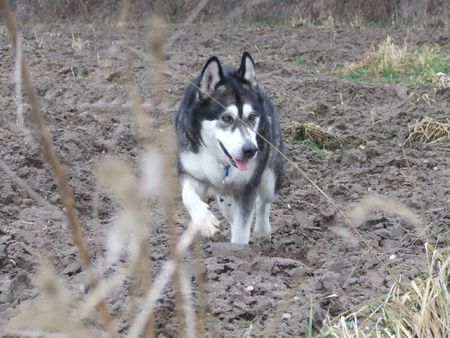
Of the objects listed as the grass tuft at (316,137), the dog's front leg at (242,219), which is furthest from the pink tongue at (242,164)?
the grass tuft at (316,137)

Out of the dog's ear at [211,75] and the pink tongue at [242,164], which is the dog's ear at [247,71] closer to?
the dog's ear at [211,75]

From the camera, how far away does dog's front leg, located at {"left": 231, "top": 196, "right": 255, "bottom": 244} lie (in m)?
5.48

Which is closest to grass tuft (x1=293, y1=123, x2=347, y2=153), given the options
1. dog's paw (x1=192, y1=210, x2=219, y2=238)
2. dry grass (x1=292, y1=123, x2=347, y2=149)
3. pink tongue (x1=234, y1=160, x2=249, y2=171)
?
dry grass (x1=292, y1=123, x2=347, y2=149)

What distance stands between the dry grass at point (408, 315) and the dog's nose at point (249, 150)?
6.65 ft

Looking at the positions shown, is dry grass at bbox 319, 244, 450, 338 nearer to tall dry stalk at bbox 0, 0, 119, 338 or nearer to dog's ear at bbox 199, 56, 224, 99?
tall dry stalk at bbox 0, 0, 119, 338

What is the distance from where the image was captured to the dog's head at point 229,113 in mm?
5281

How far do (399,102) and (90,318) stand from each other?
8.44m

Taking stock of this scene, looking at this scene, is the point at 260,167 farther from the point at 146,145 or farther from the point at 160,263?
the point at 146,145

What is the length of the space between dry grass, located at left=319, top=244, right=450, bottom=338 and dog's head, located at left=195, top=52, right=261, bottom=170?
6.90ft

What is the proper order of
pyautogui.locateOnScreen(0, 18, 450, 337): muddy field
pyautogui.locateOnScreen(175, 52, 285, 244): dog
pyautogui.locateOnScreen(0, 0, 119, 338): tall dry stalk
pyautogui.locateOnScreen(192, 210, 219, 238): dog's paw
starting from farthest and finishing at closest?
pyautogui.locateOnScreen(175, 52, 285, 244): dog < pyautogui.locateOnScreen(192, 210, 219, 238): dog's paw < pyautogui.locateOnScreen(0, 18, 450, 337): muddy field < pyautogui.locateOnScreen(0, 0, 119, 338): tall dry stalk

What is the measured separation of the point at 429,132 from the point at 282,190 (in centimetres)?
203

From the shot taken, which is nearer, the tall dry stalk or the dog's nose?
the tall dry stalk

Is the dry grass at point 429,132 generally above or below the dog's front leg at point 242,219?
below

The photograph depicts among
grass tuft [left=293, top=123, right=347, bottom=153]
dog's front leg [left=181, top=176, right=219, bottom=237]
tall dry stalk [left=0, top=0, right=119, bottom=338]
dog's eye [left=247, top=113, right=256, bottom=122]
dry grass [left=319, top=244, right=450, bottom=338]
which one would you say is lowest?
grass tuft [left=293, top=123, right=347, bottom=153]
